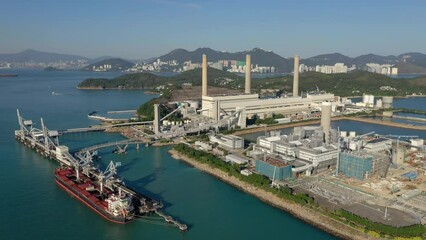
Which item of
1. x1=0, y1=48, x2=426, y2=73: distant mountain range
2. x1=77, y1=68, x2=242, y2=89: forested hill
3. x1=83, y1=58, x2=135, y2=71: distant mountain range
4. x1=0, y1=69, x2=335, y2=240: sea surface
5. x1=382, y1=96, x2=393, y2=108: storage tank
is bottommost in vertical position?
x1=0, y1=69, x2=335, y2=240: sea surface

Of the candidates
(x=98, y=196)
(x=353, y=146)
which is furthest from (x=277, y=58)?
(x=98, y=196)

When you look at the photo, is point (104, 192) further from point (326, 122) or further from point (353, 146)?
point (326, 122)

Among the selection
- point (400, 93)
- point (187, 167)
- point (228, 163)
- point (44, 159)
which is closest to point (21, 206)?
point (44, 159)

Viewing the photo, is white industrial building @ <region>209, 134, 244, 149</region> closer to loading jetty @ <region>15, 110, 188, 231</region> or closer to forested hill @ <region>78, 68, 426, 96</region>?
loading jetty @ <region>15, 110, 188, 231</region>

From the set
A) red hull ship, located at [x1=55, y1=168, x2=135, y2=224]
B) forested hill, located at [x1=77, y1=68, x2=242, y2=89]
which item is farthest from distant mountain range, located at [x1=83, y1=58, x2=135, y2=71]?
red hull ship, located at [x1=55, y1=168, x2=135, y2=224]

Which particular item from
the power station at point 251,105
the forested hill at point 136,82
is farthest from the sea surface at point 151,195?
the forested hill at point 136,82

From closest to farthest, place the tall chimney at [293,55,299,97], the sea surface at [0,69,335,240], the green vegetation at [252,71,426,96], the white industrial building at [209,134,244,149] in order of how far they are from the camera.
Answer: the sea surface at [0,69,335,240], the white industrial building at [209,134,244,149], the tall chimney at [293,55,299,97], the green vegetation at [252,71,426,96]
